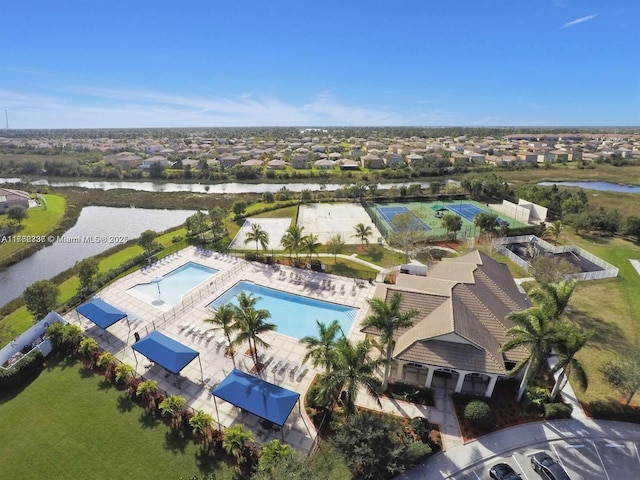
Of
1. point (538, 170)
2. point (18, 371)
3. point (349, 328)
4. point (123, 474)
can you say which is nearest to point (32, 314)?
point (18, 371)

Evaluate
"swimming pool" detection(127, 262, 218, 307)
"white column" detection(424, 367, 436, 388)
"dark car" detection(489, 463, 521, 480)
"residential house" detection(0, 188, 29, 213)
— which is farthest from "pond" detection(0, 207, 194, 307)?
"dark car" detection(489, 463, 521, 480)

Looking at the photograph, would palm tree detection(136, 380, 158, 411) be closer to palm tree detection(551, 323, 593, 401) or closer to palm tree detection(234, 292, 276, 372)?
palm tree detection(234, 292, 276, 372)

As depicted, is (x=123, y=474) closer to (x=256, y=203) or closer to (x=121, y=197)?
(x=256, y=203)

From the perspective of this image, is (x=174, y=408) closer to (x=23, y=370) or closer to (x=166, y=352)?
(x=166, y=352)

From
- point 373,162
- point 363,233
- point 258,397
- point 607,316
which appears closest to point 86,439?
point 258,397

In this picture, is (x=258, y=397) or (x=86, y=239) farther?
(x=86, y=239)

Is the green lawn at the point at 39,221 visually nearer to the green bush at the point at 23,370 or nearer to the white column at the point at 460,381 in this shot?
the green bush at the point at 23,370
